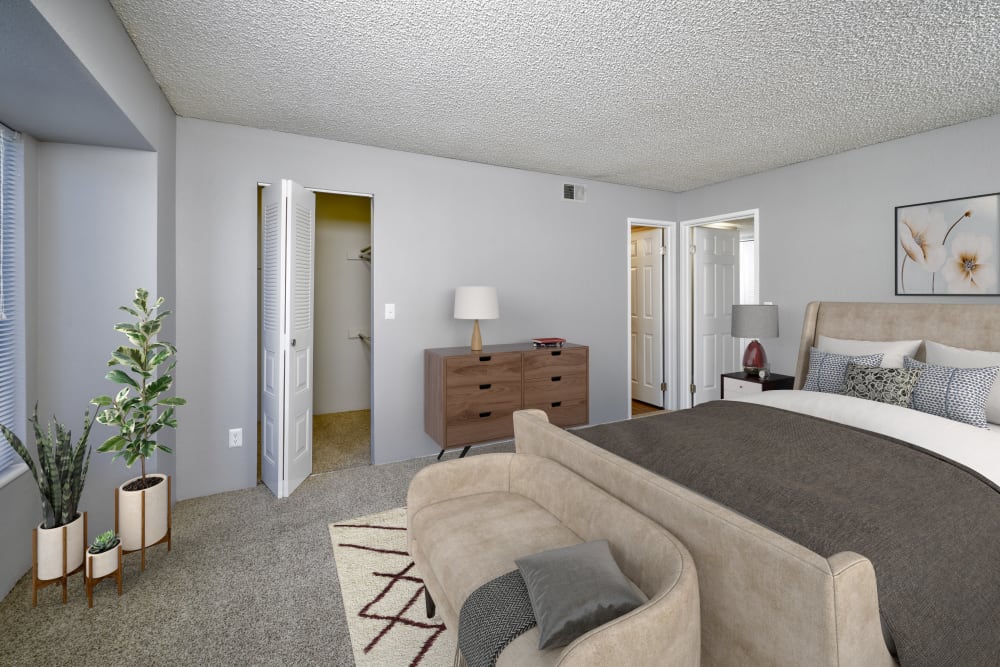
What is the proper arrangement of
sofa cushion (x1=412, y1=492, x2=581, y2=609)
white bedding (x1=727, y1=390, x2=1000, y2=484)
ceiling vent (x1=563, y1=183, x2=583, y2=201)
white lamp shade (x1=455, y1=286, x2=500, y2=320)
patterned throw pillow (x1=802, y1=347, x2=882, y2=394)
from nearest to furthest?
sofa cushion (x1=412, y1=492, x2=581, y2=609)
white bedding (x1=727, y1=390, x2=1000, y2=484)
patterned throw pillow (x1=802, y1=347, x2=882, y2=394)
white lamp shade (x1=455, y1=286, x2=500, y2=320)
ceiling vent (x1=563, y1=183, x2=583, y2=201)

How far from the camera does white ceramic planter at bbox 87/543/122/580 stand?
1.90 metres

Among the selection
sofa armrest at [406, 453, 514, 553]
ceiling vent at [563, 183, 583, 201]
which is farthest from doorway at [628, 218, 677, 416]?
sofa armrest at [406, 453, 514, 553]

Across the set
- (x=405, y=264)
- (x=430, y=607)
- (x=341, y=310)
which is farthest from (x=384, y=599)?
(x=341, y=310)

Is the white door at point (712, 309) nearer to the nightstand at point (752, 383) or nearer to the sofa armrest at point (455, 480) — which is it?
the nightstand at point (752, 383)

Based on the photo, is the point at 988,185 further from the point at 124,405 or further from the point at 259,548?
the point at 124,405

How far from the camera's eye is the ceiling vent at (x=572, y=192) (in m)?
4.31

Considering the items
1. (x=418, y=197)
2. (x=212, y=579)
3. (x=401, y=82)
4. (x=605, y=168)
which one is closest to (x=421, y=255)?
(x=418, y=197)

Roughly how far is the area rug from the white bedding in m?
2.02

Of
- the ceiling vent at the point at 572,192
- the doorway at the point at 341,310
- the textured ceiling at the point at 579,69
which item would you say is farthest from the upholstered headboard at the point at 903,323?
the doorway at the point at 341,310

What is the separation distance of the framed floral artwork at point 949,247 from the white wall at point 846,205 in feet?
0.20

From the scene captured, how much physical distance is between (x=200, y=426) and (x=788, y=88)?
4.03 m

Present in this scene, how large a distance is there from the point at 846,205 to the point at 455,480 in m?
3.63

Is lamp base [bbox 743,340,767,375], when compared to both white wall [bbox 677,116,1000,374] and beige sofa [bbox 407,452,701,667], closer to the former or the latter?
white wall [bbox 677,116,1000,374]

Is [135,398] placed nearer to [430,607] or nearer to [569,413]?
[430,607]
